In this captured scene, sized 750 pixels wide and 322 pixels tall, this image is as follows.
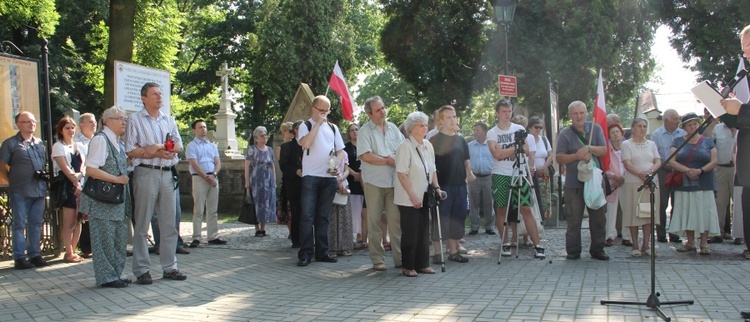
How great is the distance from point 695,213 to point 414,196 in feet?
13.6

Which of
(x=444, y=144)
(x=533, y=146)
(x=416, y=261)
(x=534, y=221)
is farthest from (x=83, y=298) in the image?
(x=533, y=146)

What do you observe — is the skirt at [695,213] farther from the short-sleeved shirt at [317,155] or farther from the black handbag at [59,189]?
the black handbag at [59,189]

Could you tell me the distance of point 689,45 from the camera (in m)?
28.2

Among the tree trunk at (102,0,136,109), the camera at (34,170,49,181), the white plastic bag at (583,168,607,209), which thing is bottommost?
the white plastic bag at (583,168,607,209)

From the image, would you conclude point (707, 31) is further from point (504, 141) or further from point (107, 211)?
point (107, 211)

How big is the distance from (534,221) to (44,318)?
5.93 m

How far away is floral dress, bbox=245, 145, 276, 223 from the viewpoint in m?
12.0

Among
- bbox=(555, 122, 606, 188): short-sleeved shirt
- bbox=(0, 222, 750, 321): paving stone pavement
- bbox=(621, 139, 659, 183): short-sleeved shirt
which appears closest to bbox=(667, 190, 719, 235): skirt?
bbox=(0, 222, 750, 321): paving stone pavement

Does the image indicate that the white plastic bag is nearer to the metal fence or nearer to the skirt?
the skirt

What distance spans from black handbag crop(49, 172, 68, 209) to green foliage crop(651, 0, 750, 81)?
2378 cm

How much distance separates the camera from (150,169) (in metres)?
6.97

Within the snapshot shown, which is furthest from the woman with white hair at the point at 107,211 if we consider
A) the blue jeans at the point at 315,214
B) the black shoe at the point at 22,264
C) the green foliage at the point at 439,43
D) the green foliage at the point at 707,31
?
the green foliage at the point at 439,43

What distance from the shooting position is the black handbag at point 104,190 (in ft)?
22.2

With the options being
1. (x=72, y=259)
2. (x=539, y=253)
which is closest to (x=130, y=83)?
(x=72, y=259)
